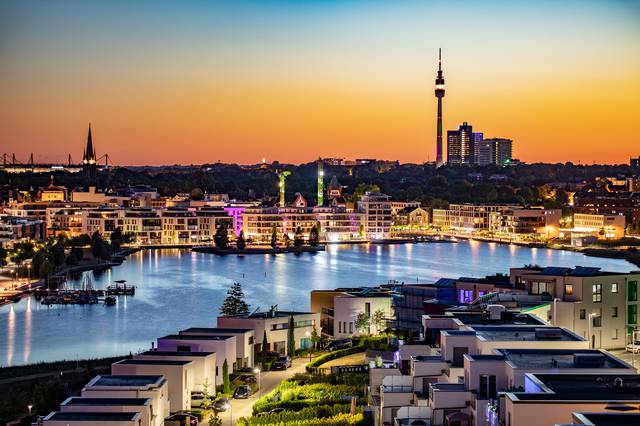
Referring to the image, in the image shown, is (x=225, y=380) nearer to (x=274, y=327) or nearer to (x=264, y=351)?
(x=264, y=351)

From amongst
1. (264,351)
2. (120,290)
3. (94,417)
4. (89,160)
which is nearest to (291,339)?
(264,351)

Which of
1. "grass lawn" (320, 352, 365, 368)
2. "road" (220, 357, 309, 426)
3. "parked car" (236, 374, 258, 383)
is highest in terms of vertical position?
"grass lawn" (320, 352, 365, 368)

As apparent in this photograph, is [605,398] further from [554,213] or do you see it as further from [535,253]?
[554,213]

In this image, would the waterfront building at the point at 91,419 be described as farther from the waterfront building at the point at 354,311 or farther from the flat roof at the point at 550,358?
the waterfront building at the point at 354,311

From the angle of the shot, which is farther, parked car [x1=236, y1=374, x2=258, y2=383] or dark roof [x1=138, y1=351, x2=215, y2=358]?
parked car [x1=236, y1=374, x2=258, y2=383]

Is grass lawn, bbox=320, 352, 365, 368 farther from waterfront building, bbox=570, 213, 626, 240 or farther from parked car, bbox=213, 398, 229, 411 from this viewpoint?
waterfront building, bbox=570, 213, 626, 240

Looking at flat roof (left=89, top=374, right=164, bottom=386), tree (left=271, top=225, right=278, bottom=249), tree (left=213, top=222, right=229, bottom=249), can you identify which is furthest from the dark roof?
tree (left=271, top=225, right=278, bottom=249)

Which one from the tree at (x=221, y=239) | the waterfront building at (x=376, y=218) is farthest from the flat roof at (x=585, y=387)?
the waterfront building at (x=376, y=218)
